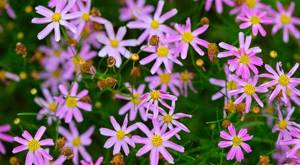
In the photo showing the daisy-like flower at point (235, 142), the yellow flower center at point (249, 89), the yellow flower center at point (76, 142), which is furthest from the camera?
the yellow flower center at point (76, 142)

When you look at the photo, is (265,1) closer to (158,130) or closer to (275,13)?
(275,13)

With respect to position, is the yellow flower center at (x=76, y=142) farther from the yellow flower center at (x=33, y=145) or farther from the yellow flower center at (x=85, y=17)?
the yellow flower center at (x=85, y=17)

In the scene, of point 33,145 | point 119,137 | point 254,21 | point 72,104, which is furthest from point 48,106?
point 254,21

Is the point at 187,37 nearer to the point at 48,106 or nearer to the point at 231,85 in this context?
A: the point at 231,85

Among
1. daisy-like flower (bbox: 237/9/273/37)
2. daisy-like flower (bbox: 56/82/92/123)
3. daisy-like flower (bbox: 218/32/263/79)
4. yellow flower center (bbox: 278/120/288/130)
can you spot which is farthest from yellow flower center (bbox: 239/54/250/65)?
daisy-like flower (bbox: 56/82/92/123)

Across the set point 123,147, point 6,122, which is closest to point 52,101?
point 6,122

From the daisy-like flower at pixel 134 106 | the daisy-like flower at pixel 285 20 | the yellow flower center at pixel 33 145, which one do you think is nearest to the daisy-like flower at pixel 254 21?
the daisy-like flower at pixel 285 20
